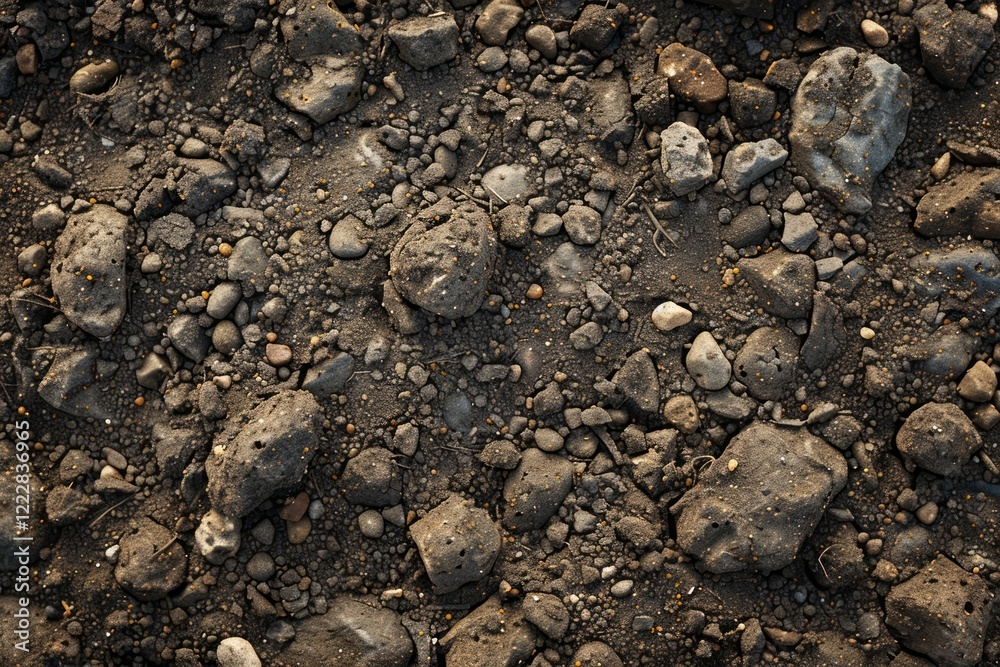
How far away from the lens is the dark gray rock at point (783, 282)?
454 cm

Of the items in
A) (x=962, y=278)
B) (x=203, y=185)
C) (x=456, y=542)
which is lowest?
(x=456, y=542)

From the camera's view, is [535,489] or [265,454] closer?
[265,454]

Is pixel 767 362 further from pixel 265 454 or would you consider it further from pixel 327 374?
pixel 265 454

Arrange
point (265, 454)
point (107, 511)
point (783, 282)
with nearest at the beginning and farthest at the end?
point (265, 454) < point (783, 282) < point (107, 511)

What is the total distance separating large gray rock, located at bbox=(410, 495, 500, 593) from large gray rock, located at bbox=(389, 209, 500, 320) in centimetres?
117

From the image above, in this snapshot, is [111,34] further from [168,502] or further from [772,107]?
[772,107]

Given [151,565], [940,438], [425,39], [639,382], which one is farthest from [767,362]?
[151,565]

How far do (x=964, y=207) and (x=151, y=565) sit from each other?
17.3 ft

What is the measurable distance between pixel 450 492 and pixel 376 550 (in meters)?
0.56

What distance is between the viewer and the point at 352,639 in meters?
4.54

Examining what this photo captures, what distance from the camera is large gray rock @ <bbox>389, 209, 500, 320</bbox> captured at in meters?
4.34

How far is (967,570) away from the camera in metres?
4.60

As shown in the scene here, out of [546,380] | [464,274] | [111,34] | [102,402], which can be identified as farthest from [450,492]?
[111,34]

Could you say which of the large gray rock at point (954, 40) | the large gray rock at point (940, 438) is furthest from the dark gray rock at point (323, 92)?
the large gray rock at point (940, 438)
